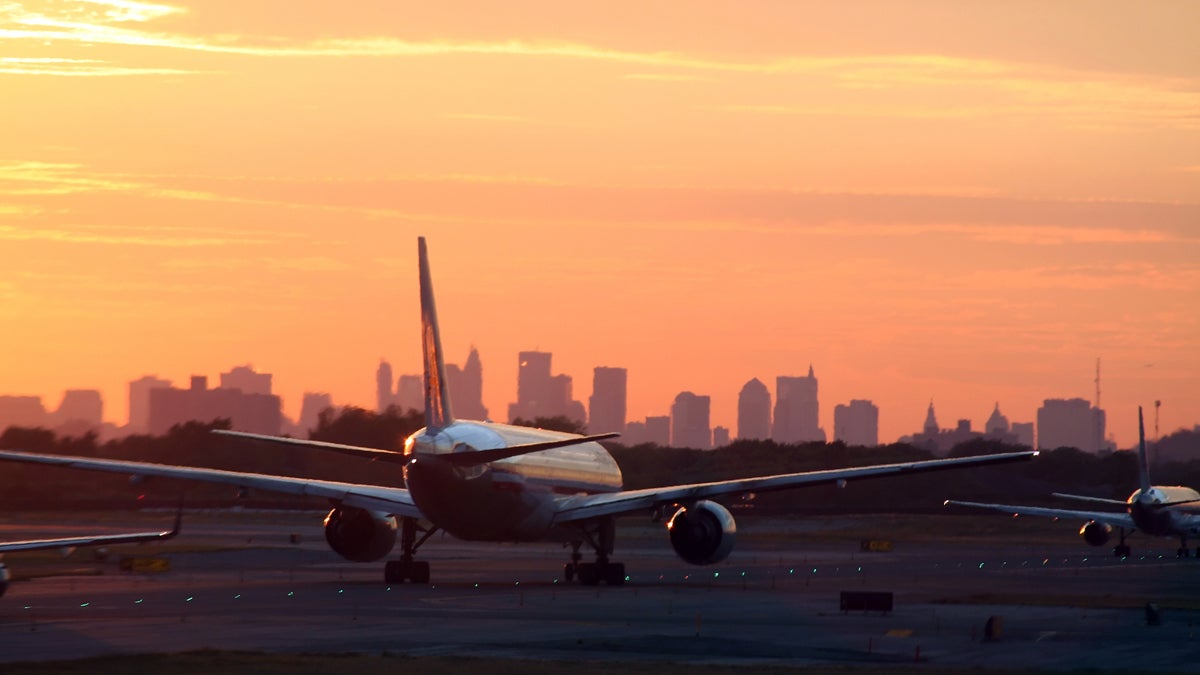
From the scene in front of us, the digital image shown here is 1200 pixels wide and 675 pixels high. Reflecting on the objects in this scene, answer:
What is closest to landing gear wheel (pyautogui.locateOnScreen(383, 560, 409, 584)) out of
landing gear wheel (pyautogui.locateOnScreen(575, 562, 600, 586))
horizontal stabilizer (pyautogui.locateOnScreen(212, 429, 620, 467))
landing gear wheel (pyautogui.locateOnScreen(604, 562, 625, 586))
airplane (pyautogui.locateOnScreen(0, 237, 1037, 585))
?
airplane (pyautogui.locateOnScreen(0, 237, 1037, 585))

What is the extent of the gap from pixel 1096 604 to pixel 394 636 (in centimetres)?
1820

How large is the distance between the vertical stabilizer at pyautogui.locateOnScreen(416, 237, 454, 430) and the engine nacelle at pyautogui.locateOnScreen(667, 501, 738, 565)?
20.9ft

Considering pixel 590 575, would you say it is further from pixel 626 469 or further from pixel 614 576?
pixel 626 469

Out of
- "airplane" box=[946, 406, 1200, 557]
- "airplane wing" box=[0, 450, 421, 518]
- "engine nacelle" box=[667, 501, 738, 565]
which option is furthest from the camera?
"airplane" box=[946, 406, 1200, 557]

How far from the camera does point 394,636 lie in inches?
1143

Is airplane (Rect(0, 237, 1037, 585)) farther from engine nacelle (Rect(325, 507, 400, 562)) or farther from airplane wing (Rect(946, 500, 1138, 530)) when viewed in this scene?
airplane wing (Rect(946, 500, 1138, 530))

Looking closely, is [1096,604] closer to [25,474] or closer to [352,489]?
[352,489]

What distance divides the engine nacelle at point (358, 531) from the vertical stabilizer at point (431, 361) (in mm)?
4717

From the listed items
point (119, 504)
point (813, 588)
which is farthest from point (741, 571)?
point (119, 504)

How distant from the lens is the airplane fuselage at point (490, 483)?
139ft

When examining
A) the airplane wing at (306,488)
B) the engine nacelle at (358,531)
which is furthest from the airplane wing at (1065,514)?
the airplane wing at (306,488)

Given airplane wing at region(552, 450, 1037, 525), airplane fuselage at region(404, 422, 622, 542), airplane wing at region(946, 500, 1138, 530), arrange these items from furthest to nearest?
airplane wing at region(946, 500, 1138, 530), airplane fuselage at region(404, 422, 622, 542), airplane wing at region(552, 450, 1037, 525)

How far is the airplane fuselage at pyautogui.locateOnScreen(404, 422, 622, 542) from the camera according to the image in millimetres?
42250

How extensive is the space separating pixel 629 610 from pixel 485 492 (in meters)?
8.45
